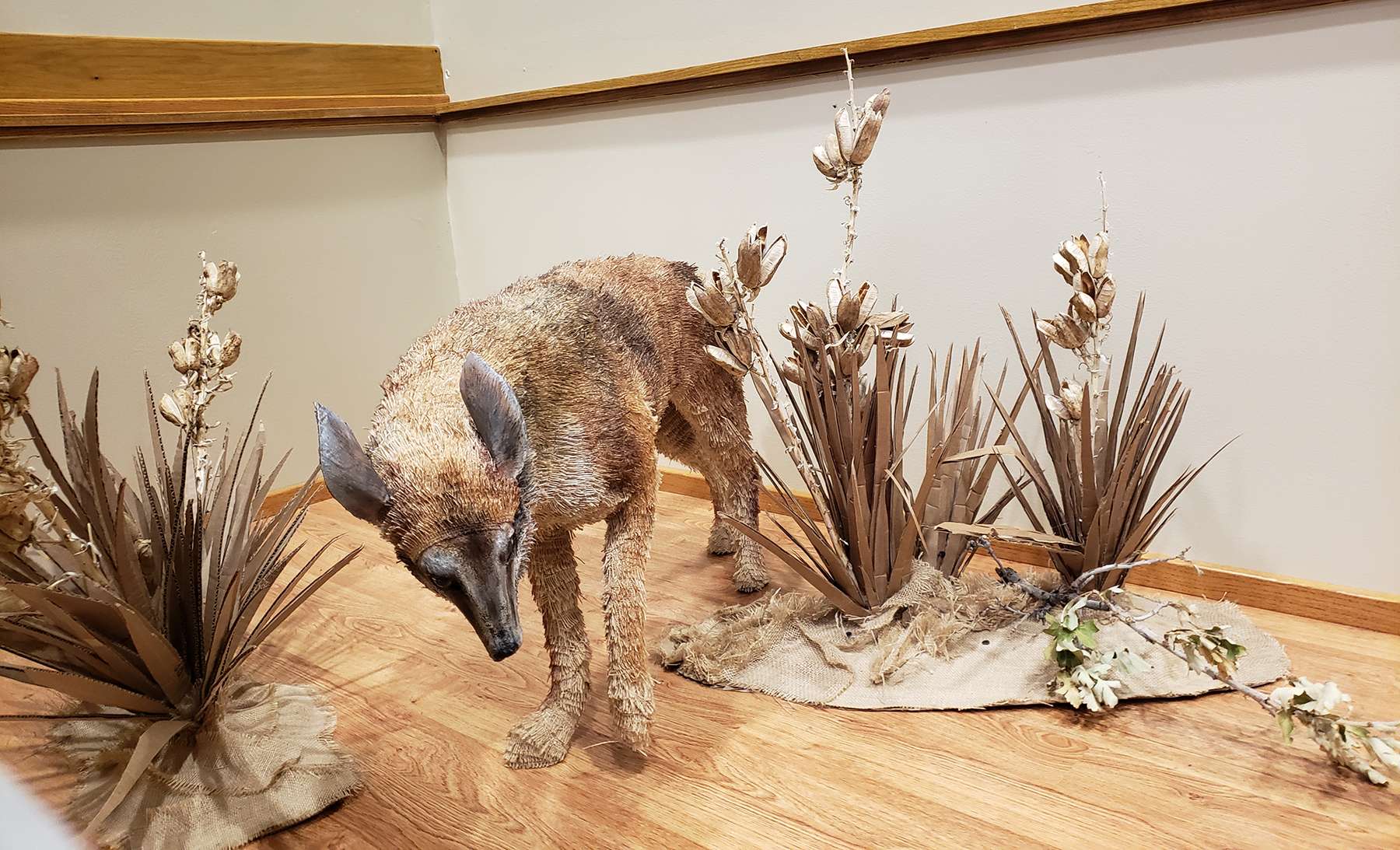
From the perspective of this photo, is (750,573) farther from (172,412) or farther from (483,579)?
(172,412)

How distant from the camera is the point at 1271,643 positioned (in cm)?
144

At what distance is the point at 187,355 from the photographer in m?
1.38

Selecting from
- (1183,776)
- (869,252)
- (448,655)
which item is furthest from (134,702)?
(869,252)

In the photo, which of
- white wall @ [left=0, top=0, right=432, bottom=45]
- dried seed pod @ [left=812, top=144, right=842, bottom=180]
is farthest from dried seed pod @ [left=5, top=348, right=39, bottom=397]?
white wall @ [left=0, top=0, right=432, bottom=45]

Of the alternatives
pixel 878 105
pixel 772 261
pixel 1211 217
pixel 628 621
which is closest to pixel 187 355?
pixel 628 621

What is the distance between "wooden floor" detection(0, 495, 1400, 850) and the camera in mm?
1121

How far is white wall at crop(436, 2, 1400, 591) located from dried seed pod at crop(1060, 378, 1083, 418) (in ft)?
1.06

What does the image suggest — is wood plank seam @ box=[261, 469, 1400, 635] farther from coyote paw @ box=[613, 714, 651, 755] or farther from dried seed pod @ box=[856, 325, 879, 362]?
coyote paw @ box=[613, 714, 651, 755]

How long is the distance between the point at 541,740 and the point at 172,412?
2.34 ft

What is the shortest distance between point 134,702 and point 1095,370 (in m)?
1.43

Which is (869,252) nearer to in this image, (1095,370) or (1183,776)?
(1095,370)

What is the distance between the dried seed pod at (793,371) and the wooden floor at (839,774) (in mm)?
511

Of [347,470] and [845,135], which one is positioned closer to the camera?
[347,470]

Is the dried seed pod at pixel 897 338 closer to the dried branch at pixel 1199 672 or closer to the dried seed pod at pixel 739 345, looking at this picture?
the dried seed pod at pixel 739 345
